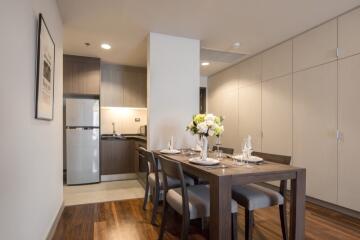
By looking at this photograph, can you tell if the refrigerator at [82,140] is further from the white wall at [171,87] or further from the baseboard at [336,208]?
the baseboard at [336,208]

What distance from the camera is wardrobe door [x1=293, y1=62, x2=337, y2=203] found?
2.88 m

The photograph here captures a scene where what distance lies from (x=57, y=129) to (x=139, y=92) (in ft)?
8.44

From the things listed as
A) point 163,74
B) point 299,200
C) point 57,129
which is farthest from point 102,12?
point 299,200

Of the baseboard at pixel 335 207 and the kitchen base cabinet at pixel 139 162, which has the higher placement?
the kitchen base cabinet at pixel 139 162

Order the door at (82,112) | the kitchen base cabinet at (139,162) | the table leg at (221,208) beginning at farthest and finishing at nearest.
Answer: the door at (82,112) → the kitchen base cabinet at (139,162) → the table leg at (221,208)

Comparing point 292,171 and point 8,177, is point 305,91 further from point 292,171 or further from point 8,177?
point 8,177

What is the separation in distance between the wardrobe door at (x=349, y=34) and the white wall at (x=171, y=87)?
6.34 feet

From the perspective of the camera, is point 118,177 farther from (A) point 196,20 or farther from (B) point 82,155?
(A) point 196,20

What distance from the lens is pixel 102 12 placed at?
8.81 ft

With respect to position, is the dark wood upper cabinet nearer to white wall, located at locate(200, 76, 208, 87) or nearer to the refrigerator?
the refrigerator

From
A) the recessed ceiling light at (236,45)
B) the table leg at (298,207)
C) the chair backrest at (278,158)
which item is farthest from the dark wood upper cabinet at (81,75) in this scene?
the table leg at (298,207)

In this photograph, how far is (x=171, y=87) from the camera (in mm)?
3393

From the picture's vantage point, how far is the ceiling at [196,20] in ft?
8.25

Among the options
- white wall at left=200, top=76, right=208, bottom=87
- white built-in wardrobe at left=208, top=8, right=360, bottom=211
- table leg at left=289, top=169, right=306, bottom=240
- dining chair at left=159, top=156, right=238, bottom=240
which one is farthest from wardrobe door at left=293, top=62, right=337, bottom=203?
white wall at left=200, top=76, right=208, bottom=87
